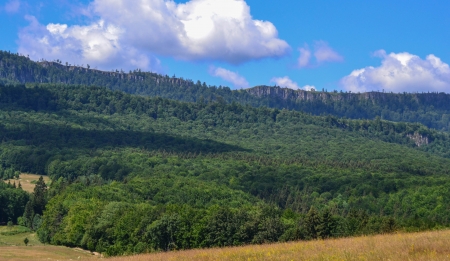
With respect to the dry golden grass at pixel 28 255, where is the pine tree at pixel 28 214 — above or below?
below

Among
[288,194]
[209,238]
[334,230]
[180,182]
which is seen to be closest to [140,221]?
[209,238]

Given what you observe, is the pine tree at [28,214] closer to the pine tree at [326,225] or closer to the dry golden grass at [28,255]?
the dry golden grass at [28,255]

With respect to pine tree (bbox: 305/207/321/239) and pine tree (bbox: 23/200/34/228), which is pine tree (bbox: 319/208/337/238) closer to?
pine tree (bbox: 305/207/321/239)

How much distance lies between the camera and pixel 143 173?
195375 mm

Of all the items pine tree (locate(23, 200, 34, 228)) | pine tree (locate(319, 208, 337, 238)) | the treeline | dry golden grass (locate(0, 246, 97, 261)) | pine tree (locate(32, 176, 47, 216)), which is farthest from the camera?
the treeline

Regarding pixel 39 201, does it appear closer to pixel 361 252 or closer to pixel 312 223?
pixel 312 223

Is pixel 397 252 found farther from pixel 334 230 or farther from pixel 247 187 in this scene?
pixel 247 187

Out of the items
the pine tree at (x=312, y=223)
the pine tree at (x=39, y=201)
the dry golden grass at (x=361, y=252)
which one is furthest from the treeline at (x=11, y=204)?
the dry golden grass at (x=361, y=252)

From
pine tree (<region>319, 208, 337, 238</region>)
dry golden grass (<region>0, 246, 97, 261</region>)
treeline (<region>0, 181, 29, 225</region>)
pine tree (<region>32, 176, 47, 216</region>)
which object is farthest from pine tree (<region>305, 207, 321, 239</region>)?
treeline (<region>0, 181, 29, 225</region>)

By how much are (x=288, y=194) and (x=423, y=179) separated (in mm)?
39450

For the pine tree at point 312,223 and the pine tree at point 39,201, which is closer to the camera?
the pine tree at point 312,223

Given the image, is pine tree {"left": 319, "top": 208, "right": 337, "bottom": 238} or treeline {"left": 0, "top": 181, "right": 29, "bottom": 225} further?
treeline {"left": 0, "top": 181, "right": 29, "bottom": 225}

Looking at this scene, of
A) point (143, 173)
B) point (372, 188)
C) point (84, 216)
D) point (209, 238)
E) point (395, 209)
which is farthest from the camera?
point (143, 173)

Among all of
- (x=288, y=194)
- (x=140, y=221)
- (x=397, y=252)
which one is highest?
(x=397, y=252)
